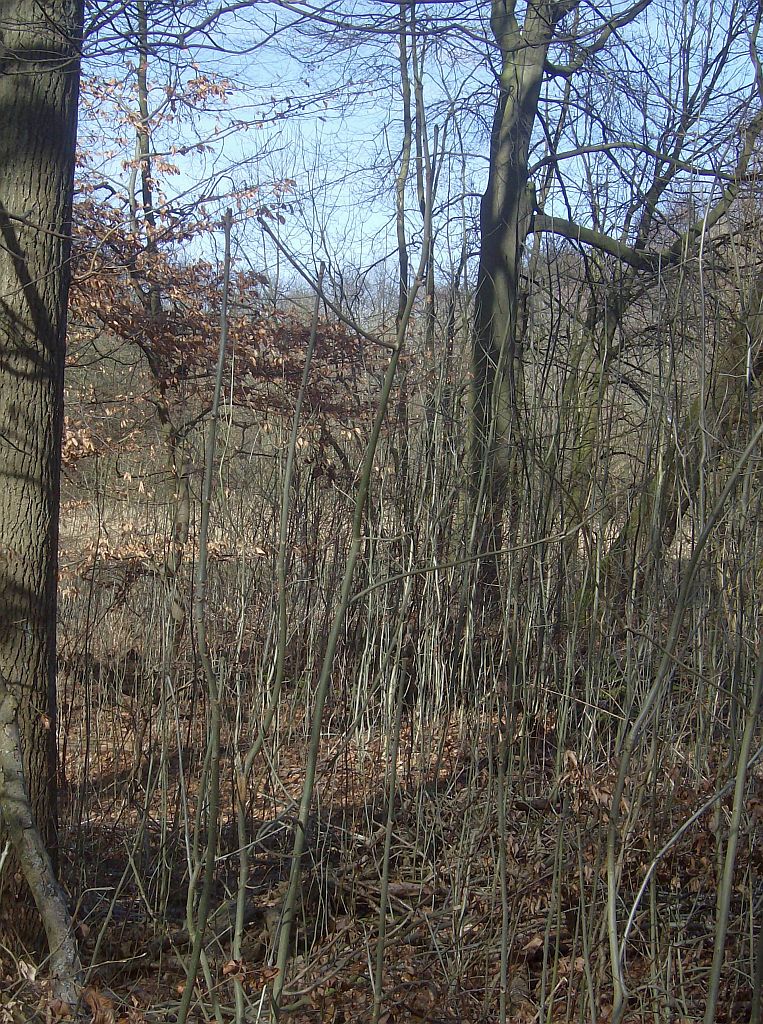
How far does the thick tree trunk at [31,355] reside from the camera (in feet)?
9.82

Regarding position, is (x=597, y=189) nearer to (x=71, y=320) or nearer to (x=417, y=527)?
(x=417, y=527)

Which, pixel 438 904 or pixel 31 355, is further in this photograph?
pixel 438 904

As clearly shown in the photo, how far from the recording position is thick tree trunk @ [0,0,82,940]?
299cm

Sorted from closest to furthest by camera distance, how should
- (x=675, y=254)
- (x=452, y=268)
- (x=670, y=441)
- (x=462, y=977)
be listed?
(x=462, y=977), (x=670, y=441), (x=675, y=254), (x=452, y=268)

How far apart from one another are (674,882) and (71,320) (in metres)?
5.19

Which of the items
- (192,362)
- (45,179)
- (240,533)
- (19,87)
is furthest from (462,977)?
(192,362)

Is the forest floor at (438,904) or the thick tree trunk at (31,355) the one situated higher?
the thick tree trunk at (31,355)

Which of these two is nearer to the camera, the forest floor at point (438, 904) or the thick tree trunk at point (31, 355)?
the forest floor at point (438, 904)

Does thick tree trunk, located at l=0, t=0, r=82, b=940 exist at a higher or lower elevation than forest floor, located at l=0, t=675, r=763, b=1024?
higher

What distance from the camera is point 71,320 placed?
618 cm

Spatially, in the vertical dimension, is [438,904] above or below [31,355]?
below

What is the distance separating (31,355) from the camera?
304cm

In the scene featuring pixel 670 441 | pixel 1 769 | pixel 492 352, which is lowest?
pixel 1 769

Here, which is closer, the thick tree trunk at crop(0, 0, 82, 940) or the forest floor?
the forest floor
